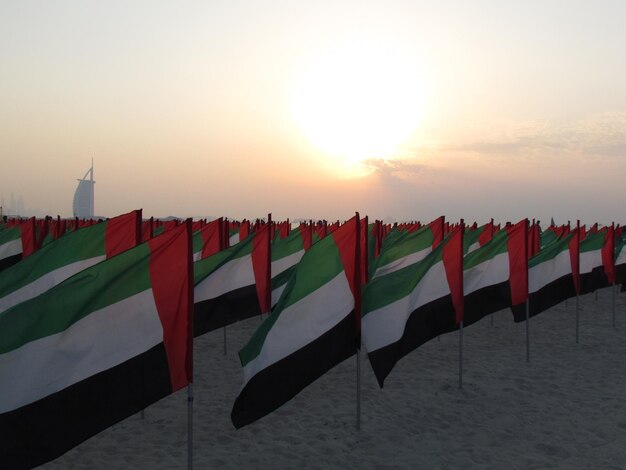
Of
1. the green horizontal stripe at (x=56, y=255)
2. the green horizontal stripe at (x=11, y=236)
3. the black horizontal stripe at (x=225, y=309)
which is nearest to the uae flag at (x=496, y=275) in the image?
the black horizontal stripe at (x=225, y=309)

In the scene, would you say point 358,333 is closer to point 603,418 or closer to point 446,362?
point 603,418

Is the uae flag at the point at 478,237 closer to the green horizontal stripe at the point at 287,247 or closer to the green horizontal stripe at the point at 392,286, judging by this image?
→ the green horizontal stripe at the point at 287,247

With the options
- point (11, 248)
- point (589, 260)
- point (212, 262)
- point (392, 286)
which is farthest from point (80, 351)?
point (589, 260)

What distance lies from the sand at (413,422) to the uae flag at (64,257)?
8.00ft

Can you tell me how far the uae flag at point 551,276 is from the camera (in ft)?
41.5

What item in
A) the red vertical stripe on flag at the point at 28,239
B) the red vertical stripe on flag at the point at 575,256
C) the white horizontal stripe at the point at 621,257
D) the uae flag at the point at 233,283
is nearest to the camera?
the uae flag at the point at 233,283

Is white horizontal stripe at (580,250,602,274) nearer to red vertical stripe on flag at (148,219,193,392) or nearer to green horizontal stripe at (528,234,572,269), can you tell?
green horizontal stripe at (528,234,572,269)

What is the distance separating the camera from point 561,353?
1360 cm

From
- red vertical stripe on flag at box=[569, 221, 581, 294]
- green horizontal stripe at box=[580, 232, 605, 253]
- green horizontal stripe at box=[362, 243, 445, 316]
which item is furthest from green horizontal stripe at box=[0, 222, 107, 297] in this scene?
green horizontal stripe at box=[580, 232, 605, 253]

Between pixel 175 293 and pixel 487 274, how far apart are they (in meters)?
7.07

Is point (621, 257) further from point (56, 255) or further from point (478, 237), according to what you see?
point (56, 255)

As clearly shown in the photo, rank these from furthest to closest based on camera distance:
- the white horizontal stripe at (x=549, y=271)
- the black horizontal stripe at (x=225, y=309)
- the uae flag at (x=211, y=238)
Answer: the uae flag at (x=211, y=238) < the white horizontal stripe at (x=549, y=271) < the black horizontal stripe at (x=225, y=309)

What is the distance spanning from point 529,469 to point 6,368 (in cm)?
599

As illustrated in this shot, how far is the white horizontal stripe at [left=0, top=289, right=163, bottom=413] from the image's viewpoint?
14.6 feet
